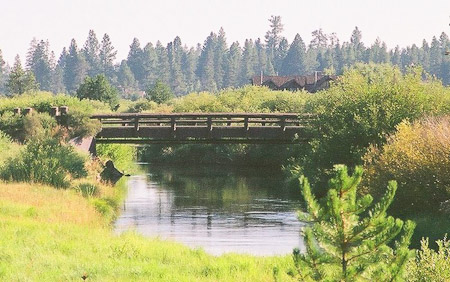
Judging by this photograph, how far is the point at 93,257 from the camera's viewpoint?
63.4 feet

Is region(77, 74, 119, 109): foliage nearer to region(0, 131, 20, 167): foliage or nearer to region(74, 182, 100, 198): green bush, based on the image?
region(0, 131, 20, 167): foliage

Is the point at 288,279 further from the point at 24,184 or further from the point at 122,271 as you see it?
the point at 24,184

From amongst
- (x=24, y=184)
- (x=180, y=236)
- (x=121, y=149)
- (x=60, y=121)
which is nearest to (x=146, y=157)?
(x=121, y=149)

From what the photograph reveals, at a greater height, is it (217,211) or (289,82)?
(289,82)

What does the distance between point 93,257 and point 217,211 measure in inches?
722

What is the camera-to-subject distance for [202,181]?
174 ft

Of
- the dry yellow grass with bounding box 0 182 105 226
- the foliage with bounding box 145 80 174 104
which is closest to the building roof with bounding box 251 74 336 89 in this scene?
the foliage with bounding box 145 80 174 104

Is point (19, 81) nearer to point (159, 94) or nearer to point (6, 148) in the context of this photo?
point (159, 94)

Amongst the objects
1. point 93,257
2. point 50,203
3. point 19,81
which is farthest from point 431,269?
point 19,81

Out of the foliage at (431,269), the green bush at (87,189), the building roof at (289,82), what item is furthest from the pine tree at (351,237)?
the building roof at (289,82)

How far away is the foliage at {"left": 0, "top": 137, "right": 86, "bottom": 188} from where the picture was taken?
36406 millimetres

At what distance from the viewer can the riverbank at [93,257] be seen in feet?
57.0

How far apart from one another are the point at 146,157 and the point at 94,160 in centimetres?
3398

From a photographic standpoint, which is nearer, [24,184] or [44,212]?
[44,212]
